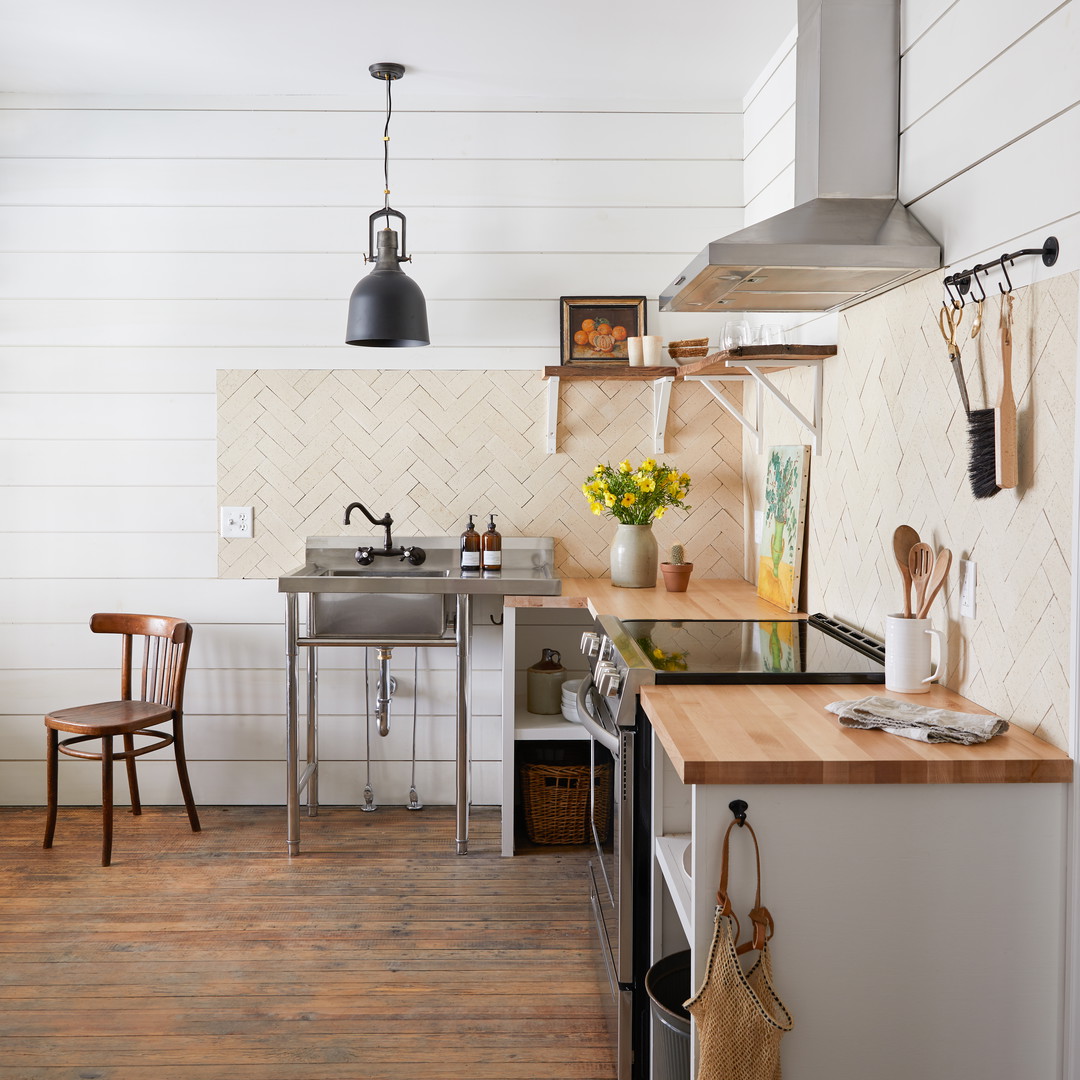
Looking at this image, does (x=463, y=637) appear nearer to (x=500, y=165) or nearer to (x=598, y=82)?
(x=500, y=165)

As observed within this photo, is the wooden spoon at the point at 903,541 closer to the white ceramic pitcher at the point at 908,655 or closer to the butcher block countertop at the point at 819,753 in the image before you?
the white ceramic pitcher at the point at 908,655


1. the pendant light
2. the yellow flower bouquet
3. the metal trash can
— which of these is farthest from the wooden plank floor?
the pendant light

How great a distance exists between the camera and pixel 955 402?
6.55ft

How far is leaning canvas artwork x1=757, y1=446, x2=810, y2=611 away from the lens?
9.87 feet

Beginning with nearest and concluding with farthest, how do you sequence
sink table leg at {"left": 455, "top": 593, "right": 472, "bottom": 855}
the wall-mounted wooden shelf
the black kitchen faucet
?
the wall-mounted wooden shelf → sink table leg at {"left": 455, "top": 593, "right": 472, "bottom": 855} → the black kitchen faucet

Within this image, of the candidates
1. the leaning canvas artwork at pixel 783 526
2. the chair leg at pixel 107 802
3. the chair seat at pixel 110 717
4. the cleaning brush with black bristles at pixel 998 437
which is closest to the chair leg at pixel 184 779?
the chair seat at pixel 110 717

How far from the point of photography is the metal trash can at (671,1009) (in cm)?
181

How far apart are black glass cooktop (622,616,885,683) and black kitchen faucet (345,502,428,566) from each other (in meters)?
1.12

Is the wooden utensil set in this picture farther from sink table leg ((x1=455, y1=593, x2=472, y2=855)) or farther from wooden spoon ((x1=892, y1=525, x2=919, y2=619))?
sink table leg ((x1=455, y1=593, x2=472, y2=855))

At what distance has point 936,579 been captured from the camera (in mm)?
1967

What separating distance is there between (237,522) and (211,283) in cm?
86

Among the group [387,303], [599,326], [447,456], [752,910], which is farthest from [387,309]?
[752,910]

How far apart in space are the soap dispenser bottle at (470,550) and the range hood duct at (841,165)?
1383 millimetres

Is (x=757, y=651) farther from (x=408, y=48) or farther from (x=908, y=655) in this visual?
(x=408, y=48)
